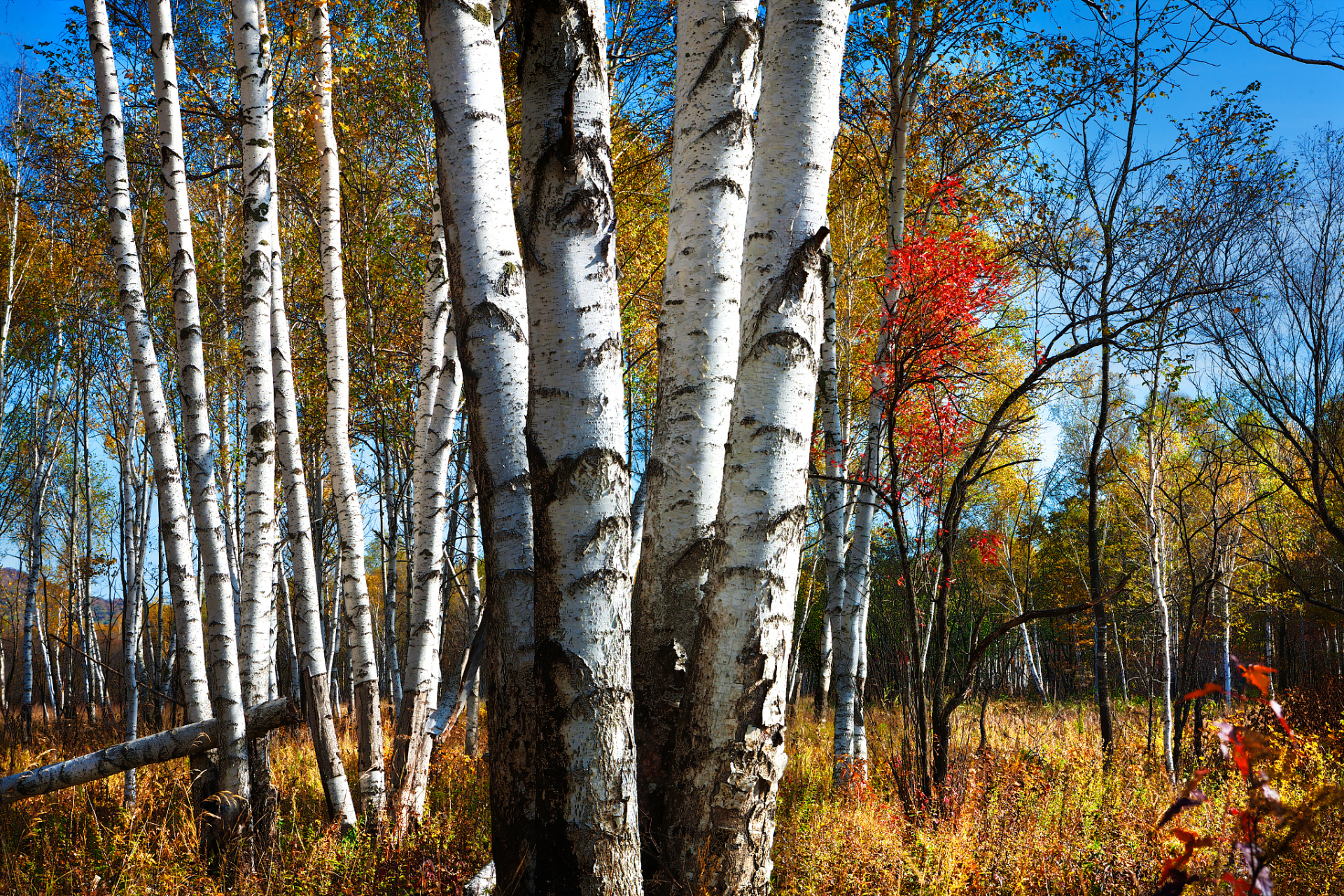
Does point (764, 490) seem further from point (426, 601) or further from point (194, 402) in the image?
point (194, 402)

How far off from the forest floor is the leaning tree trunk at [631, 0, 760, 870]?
3.61ft

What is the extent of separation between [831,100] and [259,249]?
3285 millimetres

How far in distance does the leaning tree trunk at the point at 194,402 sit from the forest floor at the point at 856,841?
63 centimetres

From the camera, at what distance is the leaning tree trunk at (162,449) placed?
11.3ft

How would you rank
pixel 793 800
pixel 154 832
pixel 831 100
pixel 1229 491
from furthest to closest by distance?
pixel 1229 491 → pixel 793 800 → pixel 154 832 → pixel 831 100

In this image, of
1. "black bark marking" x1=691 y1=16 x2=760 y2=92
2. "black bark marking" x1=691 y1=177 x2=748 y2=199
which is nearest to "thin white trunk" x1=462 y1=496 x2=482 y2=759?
"black bark marking" x1=691 y1=177 x2=748 y2=199

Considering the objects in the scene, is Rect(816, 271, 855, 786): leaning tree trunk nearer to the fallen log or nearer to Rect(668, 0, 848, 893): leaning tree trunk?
Rect(668, 0, 848, 893): leaning tree trunk

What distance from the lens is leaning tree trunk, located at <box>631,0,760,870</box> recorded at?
208cm

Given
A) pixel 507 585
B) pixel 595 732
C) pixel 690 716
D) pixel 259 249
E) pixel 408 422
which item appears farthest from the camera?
pixel 408 422

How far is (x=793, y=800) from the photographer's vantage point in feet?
15.9

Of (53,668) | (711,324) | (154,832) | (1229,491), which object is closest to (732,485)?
(711,324)

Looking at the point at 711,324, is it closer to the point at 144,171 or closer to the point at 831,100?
the point at 831,100

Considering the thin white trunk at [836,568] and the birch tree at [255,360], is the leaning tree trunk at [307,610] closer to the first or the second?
the birch tree at [255,360]

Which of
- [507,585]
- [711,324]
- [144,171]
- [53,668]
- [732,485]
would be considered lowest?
[53,668]
